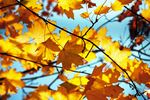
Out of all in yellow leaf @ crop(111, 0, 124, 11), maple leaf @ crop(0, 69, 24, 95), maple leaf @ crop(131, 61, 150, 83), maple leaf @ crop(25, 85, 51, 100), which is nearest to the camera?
yellow leaf @ crop(111, 0, 124, 11)

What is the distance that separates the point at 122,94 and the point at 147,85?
145mm

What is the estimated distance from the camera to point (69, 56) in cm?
142

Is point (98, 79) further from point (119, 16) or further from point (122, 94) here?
point (119, 16)

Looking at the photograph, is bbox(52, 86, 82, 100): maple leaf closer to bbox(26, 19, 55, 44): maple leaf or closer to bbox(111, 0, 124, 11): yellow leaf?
bbox(26, 19, 55, 44): maple leaf

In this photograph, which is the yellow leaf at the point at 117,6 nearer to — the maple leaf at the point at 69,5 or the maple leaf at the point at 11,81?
the maple leaf at the point at 69,5

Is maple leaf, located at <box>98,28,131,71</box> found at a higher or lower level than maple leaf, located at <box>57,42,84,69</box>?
higher

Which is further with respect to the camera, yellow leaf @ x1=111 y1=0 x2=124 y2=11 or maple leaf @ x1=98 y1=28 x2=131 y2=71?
maple leaf @ x1=98 y1=28 x2=131 y2=71

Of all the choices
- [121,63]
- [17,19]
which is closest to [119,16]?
[17,19]

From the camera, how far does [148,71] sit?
1700 millimetres

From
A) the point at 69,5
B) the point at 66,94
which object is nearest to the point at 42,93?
the point at 66,94

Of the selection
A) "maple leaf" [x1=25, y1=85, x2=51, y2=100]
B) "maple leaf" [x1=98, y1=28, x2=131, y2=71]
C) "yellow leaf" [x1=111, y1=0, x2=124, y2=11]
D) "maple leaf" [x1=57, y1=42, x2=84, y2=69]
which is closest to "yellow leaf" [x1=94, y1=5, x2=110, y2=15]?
"yellow leaf" [x1=111, y1=0, x2=124, y2=11]

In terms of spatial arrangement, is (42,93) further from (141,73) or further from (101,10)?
(101,10)

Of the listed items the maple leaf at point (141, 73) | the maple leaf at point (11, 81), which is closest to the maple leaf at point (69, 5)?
the maple leaf at point (141, 73)

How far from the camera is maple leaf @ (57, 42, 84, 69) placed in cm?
140
